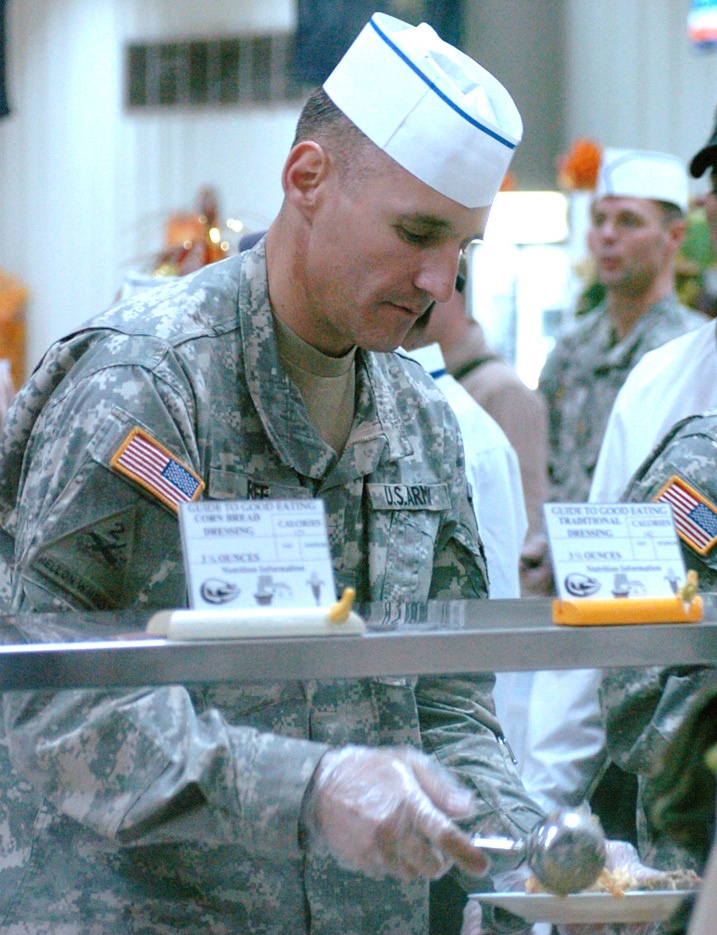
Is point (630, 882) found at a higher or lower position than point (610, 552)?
lower


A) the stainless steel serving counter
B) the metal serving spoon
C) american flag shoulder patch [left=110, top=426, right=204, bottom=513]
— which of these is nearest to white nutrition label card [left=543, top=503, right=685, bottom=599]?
the stainless steel serving counter

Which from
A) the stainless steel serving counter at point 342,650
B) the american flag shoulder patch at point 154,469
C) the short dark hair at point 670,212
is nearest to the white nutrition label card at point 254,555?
the stainless steel serving counter at point 342,650

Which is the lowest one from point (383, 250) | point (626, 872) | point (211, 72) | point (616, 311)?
point (211, 72)

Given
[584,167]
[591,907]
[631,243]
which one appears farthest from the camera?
[584,167]

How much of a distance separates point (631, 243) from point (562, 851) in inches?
103

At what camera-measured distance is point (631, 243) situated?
10.8 ft

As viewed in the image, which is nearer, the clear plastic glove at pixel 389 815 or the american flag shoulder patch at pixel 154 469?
the clear plastic glove at pixel 389 815

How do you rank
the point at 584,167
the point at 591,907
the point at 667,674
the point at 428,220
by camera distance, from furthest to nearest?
the point at 584,167 → the point at 428,220 → the point at 667,674 → the point at 591,907

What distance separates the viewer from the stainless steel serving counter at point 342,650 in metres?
0.79

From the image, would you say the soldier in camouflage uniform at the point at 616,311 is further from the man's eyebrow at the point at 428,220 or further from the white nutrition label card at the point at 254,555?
the white nutrition label card at the point at 254,555

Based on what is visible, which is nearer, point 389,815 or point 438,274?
point 389,815

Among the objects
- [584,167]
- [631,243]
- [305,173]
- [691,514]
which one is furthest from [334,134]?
[584,167]

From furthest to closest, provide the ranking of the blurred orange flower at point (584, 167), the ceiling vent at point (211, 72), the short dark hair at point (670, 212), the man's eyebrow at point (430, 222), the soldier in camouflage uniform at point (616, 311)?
the ceiling vent at point (211, 72) → the blurred orange flower at point (584, 167) → the short dark hair at point (670, 212) → the soldier in camouflage uniform at point (616, 311) → the man's eyebrow at point (430, 222)

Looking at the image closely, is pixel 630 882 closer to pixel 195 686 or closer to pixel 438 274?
pixel 195 686
